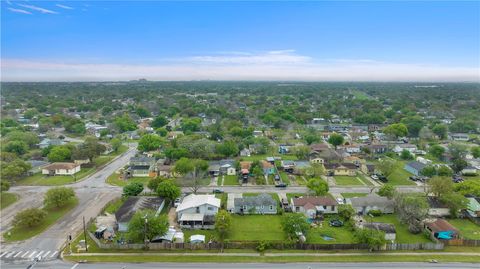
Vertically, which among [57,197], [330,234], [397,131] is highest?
[397,131]

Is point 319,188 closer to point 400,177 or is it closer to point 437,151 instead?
point 400,177

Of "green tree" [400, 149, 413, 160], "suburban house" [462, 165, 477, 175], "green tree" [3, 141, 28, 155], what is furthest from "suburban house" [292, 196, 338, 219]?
"green tree" [3, 141, 28, 155]

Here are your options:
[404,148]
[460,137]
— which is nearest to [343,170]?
[404,148]

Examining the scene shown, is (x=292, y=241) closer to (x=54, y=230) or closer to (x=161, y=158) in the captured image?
(x=54, y=230)

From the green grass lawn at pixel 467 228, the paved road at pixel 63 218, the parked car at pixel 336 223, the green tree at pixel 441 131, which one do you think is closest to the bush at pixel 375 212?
the parked car at pixel 336 223

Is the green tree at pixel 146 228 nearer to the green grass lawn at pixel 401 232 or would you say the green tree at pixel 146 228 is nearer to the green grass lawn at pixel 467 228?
the green grass lawn at pixel 401 232

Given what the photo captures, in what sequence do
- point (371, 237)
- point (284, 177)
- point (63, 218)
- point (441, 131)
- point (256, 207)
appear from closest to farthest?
point (371, 237)
point (63, 218)
point (256, 207)
point (284, 177)
point (441, 131)
